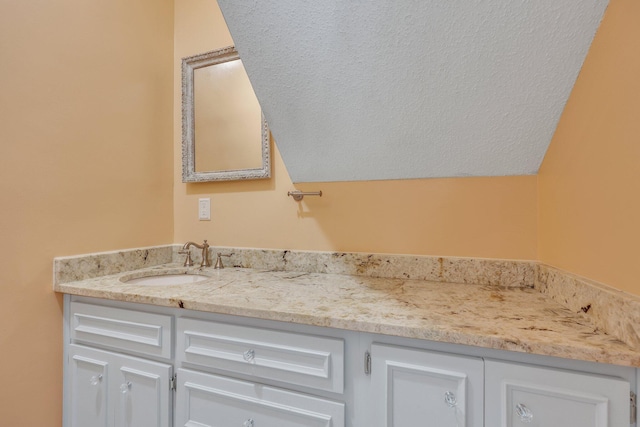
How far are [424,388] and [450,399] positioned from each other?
0.19 ft

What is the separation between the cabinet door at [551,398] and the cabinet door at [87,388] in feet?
4.12

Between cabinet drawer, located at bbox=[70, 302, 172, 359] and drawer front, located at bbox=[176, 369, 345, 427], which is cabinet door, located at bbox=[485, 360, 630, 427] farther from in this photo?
cabinet drawer, located at bbox=[70, 302, 172, 359]

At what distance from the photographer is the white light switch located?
168 cm

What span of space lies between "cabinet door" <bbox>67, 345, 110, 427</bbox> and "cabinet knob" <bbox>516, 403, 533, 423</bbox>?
1290 millimetres

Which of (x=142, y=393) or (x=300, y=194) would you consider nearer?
(x=142, y=393)

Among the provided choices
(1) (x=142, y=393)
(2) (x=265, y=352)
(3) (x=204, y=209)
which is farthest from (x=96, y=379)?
(3) (x=204, y=209)

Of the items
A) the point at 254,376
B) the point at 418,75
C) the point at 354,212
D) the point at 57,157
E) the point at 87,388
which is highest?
the point at 418,75

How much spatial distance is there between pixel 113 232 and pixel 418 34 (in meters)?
1.47

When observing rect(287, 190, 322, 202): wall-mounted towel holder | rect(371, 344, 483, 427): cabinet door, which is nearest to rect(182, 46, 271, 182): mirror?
rect(287, 190, 322, 202): wall-mounted towel holder

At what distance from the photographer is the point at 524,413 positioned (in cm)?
68

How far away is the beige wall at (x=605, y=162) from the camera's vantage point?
0.66 metres

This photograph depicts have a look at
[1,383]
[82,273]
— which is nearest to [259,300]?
[82,273]

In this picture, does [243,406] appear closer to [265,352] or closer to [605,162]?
[265,352]

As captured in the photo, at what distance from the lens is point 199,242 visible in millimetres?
1700
